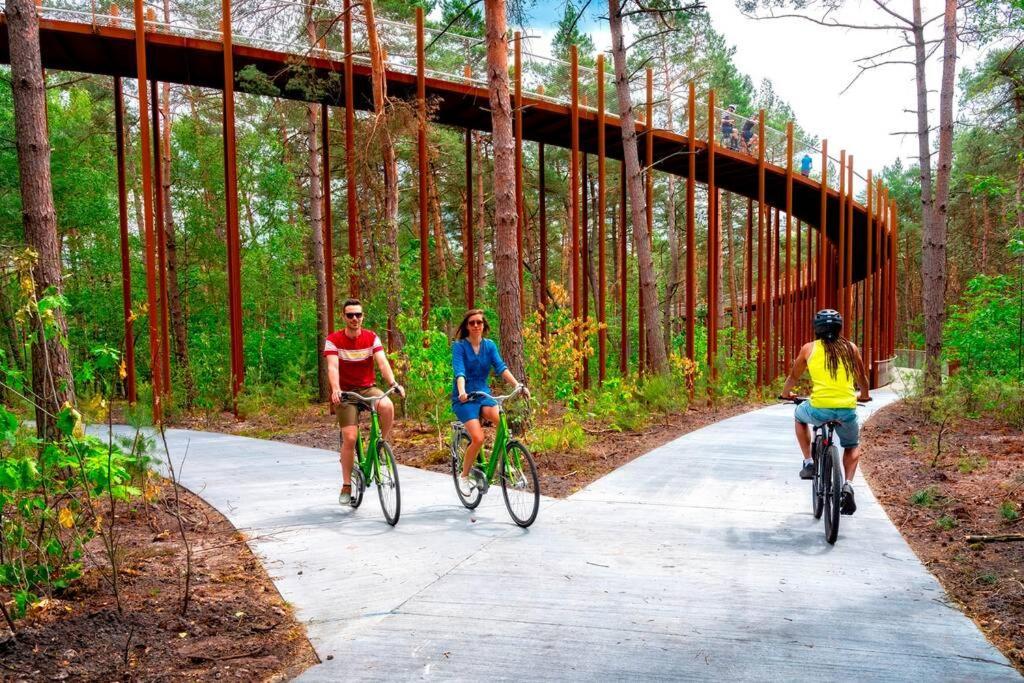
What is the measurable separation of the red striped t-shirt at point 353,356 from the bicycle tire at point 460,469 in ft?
2.96

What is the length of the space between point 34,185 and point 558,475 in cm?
567

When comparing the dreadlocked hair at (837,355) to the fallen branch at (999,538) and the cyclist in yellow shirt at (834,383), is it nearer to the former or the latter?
the cyclist in yellow shirt at (834,383)


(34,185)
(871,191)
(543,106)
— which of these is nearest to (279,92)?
(543,106)

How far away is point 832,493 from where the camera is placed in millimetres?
5773

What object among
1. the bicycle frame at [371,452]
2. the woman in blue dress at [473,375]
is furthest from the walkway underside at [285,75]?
the bicycle frame at [371,452]

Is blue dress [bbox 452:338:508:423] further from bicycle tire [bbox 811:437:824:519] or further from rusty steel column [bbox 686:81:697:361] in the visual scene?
rusty steel column [bbox 686:81:697:361]

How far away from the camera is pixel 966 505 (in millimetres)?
6906

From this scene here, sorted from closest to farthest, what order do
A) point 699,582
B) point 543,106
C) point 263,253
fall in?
point 699,582 → point 543,106 → point 263,253

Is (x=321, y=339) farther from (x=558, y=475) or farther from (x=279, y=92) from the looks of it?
(x=558, y=475)

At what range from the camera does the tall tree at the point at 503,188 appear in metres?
10.5

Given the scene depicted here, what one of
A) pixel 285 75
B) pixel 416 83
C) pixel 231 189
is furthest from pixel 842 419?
pixel 285 75

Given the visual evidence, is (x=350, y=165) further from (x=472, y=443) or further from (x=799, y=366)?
(x=799, y=366)

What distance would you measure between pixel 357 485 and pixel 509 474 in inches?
54.3

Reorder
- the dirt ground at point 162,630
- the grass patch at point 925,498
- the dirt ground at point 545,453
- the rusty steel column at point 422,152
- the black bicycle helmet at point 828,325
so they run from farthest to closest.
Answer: the rusty steel column at point 422,152, the dirt ground at point 545,453, the grass patch at point 925,498, the black bicycle helmet at point 828,325, the dirt ground at point 162,630
